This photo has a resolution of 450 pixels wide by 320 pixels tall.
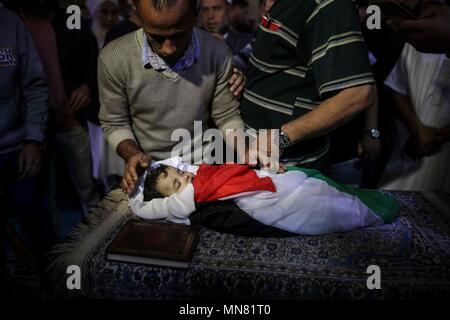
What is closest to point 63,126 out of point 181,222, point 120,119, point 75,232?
point 120,119

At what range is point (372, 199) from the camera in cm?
193

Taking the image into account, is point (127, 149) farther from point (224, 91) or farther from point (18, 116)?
point (18, 116)

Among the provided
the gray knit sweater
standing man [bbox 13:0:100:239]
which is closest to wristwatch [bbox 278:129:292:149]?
the gray knit sweater

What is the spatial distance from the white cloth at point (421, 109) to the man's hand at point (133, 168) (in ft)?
6.38

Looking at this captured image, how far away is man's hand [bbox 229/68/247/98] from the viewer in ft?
6.82

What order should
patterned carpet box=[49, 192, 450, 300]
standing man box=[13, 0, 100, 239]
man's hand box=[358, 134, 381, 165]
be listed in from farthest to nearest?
standing man box=[13, 0, 100, 239] → man's hand box=[358, 134, 381, 165] → patterned carpet box=[49, 192, 450, 300]

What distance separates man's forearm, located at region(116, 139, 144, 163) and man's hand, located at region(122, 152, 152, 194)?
1.7 inches

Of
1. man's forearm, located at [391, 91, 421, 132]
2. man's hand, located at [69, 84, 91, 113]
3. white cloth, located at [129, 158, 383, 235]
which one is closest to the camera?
white cloth, located at [129, 158, 383, 235]

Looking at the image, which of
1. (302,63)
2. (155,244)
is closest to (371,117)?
(302,63)

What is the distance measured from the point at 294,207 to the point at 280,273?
0.33 m

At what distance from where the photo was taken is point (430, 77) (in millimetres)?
2580

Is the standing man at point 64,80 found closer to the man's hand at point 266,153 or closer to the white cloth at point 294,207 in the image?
the white cloth at point 294,207

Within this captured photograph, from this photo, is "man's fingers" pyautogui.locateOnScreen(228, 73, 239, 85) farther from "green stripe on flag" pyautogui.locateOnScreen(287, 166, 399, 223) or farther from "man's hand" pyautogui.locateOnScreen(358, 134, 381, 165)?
"man's hand" pyautogui.locateOnScreen(358, 134, 381, 165)

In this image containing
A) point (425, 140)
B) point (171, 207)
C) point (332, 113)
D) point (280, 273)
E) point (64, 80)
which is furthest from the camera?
point (64, 80)
